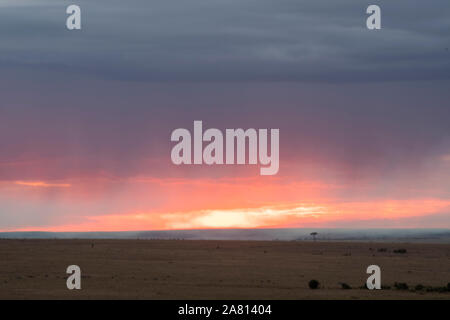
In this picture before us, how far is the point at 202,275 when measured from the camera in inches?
2736

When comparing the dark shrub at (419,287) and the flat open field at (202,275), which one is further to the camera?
the dark shrub at (419,287)

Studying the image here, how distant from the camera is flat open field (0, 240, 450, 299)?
178 feet

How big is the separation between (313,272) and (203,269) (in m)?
10.4

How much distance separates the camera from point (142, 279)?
64.8 meters

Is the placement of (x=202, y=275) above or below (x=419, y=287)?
above

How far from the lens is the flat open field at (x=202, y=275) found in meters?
54.2

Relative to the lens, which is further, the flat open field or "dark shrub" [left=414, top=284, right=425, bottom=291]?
"dark shrub" [left=414, top=284, right=425, bottom=291]

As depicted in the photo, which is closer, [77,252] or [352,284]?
[352,284]

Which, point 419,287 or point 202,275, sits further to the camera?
point 202,275

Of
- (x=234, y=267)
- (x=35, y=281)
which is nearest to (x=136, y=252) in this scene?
(x=234, y=267)
